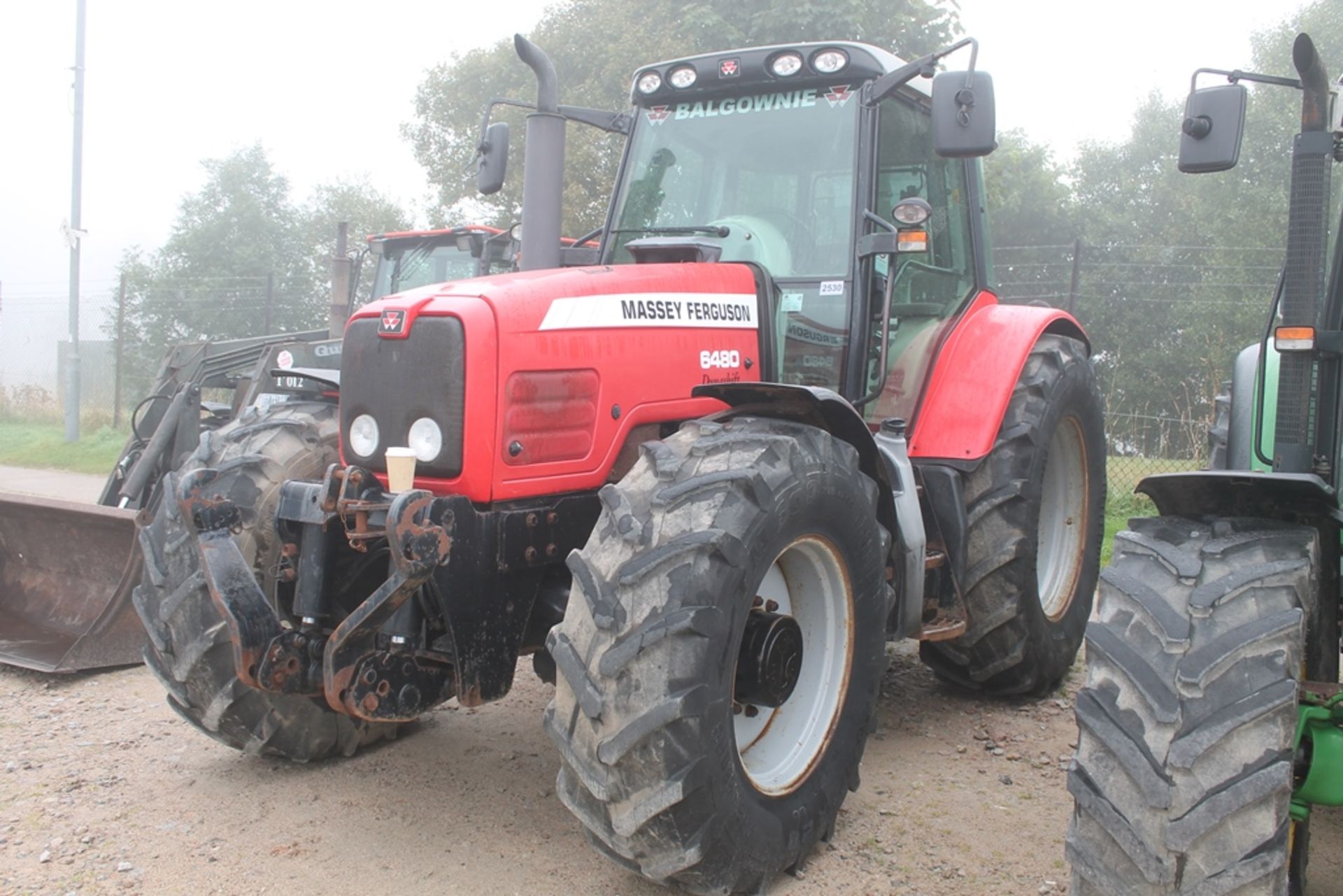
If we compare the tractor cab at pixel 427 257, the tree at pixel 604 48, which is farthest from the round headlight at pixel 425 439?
the tree at pixel 604 48

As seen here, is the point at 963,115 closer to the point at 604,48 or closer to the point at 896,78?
the point at 896,78

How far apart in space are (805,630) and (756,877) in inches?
32.5

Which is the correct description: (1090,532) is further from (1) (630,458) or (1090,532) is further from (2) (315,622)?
(2) (315,622)

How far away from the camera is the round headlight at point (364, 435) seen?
3572 mm

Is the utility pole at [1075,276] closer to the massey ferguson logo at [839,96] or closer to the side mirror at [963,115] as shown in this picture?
the massey ferguson logo at [839,96]

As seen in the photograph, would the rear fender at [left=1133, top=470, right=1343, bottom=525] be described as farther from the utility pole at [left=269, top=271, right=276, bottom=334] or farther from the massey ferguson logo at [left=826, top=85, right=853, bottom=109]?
the utility pole at [left=269, top=271, right=276, bottom=334]

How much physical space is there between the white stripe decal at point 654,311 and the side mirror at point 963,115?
0.88 m

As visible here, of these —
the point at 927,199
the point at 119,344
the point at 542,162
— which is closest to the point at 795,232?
the point at 927,199

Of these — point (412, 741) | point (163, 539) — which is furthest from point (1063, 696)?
point (163, 539)

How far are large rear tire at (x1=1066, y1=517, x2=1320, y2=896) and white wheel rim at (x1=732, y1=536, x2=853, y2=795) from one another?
113 cm

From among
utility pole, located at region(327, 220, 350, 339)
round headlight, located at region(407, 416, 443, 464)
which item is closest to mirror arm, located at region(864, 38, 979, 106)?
round headlight, located at region(407, 416, 443, 464)

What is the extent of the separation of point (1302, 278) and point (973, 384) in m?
1.59

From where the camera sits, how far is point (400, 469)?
3.23 m

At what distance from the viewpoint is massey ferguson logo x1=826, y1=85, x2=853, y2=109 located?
14.9 ft
